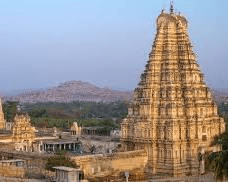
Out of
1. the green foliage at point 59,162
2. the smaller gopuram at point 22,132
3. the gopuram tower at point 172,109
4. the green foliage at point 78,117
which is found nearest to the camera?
the green foliage at point 59,162

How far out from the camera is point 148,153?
3212cm

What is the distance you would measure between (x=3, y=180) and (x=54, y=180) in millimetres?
2323

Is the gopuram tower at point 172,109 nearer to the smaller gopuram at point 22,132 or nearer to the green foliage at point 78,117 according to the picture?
the smaller gopuram at point 22,132

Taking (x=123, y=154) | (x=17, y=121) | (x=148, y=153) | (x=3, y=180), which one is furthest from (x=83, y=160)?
(x=17, y=121)

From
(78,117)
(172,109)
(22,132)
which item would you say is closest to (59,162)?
(172,109)

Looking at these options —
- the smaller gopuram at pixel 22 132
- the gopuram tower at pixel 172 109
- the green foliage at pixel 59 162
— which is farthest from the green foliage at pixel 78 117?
the green foliage at pixel 59 162

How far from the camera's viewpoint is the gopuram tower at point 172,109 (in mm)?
31453

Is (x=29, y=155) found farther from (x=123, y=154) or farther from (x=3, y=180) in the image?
(x=3, y=180)

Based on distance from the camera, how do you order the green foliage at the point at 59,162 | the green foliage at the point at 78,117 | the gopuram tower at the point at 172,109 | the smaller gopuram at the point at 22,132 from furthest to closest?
the green foliage at the point at 78,117
the smaller gopuram at the point at 22,132
the gopuram tower at the point at 172,109
the green foliage at the point at 59,162

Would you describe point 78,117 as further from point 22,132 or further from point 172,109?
point 172,109

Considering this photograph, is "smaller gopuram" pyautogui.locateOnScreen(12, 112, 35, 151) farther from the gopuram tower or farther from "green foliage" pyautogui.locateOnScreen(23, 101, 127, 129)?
"green foliage" pyautogui.locateOnScreen(23, 101, 127, 129)

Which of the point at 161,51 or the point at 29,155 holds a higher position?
the point at 161,51

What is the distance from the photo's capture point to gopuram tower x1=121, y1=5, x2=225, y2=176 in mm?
31453

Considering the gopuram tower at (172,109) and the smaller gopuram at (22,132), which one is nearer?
the gopuram tower at (172,109)
